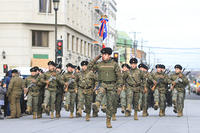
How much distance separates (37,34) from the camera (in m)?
49.3

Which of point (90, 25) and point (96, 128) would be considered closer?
point (96, 128)

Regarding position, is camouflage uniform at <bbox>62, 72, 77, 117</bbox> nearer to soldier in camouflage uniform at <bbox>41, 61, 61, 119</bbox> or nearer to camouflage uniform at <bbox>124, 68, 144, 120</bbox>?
soldier in camouflage uniform at <bbox>41, 61, 61, 119</bbox>

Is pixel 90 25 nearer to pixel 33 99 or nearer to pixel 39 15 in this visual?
pixel 39 15

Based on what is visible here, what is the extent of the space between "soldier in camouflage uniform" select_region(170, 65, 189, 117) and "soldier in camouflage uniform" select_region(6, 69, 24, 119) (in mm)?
5850

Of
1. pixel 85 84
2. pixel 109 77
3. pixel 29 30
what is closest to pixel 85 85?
pixel 85 84

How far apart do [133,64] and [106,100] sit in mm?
3661

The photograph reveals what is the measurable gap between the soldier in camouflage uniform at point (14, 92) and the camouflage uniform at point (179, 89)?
19.2 ft

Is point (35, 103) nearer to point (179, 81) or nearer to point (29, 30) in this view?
point (179, 81)

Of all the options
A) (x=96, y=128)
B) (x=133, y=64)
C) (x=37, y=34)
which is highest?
(x=37, y=34)

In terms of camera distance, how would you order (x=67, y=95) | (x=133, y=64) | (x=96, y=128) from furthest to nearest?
(x=67, y=95)
(x=133, y=64)
(x=96, y=128)

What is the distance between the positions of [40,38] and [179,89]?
105 feet

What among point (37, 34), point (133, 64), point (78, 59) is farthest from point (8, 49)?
point (133, 64)

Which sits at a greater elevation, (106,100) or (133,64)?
(133,64)

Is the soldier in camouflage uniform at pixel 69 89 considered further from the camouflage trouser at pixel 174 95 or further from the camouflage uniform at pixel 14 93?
the camouflage trouser at pixel 174 95
